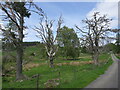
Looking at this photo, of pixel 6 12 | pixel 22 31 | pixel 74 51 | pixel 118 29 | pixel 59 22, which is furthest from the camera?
pixel 74 51

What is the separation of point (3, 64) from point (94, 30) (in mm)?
21408

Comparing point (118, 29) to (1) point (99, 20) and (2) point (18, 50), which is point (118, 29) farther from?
(2) point (18, 50)

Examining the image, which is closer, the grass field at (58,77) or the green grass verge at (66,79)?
the green grass verge at (66,79)

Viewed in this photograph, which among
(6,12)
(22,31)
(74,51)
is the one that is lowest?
(74,51)

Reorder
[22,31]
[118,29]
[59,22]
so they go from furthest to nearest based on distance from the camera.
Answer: [59,22] → [118,29] → [22,31]

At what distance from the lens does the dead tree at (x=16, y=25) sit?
1504 centimetres

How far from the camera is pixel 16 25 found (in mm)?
15742

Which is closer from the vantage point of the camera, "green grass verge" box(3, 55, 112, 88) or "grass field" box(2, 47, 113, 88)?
"green grass verge" box(3, 55, 112, 88)

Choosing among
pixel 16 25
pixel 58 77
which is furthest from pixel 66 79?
pixel 16 25

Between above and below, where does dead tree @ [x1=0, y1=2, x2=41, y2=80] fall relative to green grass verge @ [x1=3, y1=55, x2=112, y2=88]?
above

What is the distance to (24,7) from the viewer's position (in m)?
16.2

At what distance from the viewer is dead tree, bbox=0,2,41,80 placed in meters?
15.0

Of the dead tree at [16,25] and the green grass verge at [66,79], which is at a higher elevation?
the dead tree at [16,25]

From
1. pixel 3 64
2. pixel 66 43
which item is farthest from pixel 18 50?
pixel 66 43
